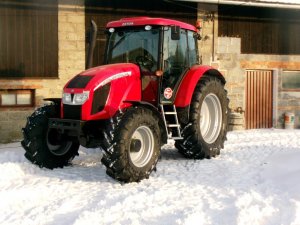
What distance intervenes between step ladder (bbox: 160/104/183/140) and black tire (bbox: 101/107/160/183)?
0.59m

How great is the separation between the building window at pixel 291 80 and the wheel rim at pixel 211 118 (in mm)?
5645

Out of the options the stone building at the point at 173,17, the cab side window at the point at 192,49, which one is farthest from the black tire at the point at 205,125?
the stone building at the point at 173,17

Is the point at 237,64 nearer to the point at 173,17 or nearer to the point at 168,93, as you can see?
the point at 173,17

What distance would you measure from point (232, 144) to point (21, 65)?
197 inches

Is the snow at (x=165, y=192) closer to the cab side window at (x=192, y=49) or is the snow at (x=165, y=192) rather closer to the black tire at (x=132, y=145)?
the black tire at (x=132, y=145)

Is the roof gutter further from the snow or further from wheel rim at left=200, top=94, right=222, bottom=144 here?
the snow

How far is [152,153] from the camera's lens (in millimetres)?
5820

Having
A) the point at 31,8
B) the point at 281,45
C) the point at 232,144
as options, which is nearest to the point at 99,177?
the point at 232,144

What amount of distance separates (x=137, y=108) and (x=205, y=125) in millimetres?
2317

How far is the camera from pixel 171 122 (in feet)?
22.0

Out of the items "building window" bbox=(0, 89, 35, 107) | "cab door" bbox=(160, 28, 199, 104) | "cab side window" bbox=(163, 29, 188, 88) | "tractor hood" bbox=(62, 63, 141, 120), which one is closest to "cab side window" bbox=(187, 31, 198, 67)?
"cab door" bbox=(160, 28, 199, 104)

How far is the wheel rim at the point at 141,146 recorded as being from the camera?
5718 millimetres

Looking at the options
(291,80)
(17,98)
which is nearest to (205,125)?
(17,98)

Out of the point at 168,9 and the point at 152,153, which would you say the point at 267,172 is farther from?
the point at 168,9
